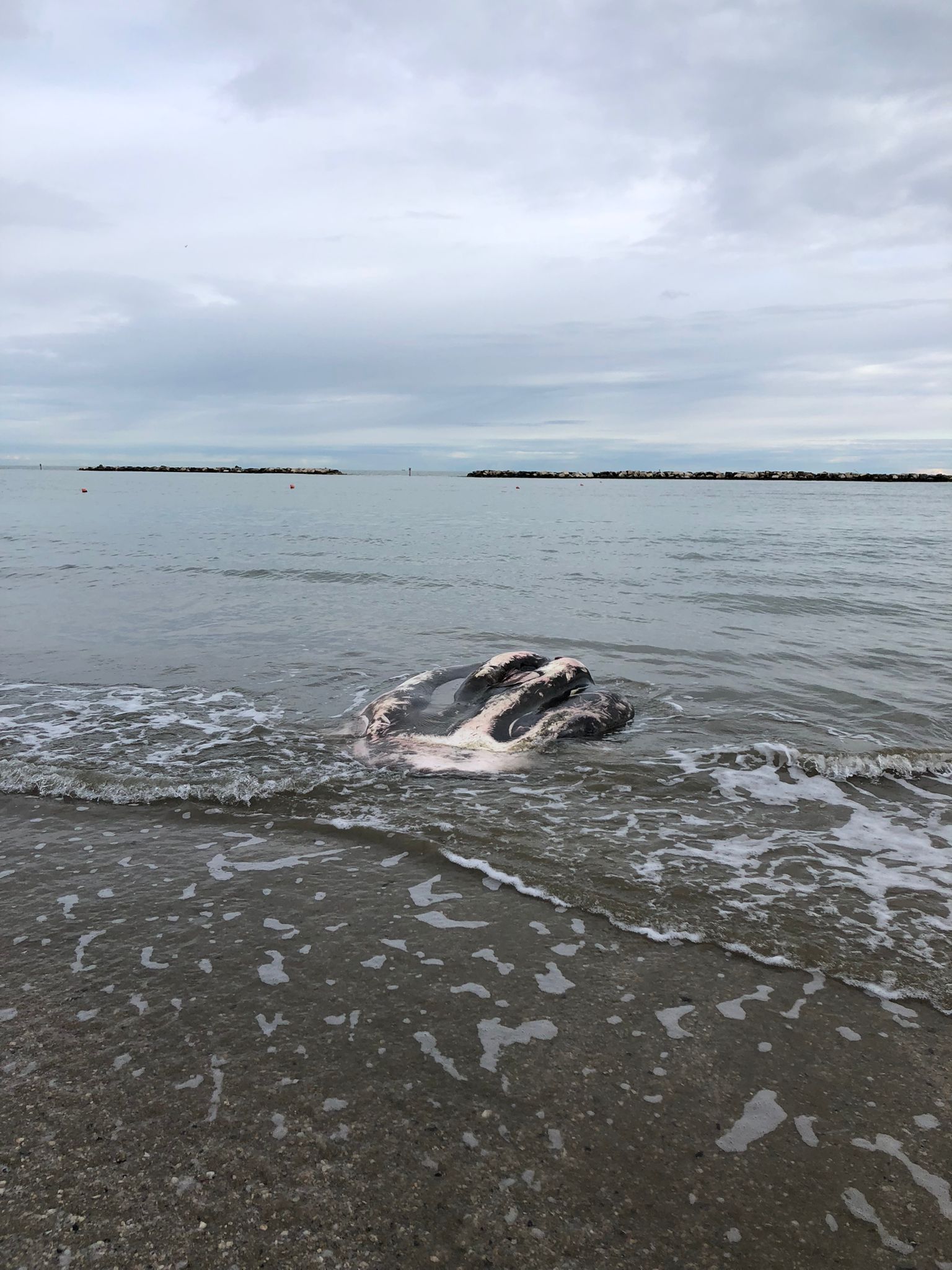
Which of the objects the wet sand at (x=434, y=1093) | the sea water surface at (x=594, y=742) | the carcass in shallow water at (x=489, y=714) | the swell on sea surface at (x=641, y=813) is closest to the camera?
the wet sand at (x=434, y=1093)

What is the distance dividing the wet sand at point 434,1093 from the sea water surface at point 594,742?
64cm

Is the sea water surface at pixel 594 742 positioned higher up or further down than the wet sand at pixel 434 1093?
further down

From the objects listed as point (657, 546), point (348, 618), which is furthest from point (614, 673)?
point (657, 546)

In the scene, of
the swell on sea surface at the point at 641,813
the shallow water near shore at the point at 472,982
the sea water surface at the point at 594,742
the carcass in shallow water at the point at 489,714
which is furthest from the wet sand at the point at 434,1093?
the carcass in shallow water at the point at 489,714

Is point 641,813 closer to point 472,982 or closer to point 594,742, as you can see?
point 594,742

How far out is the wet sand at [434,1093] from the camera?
8.55ft

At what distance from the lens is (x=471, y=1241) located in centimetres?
257

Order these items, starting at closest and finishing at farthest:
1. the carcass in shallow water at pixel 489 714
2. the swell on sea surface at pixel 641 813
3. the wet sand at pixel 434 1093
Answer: the wet sand at pixel 434 1093 → the swell on sea surface at pixel 641 813 → the carcass in shallow water at pixel 489 714

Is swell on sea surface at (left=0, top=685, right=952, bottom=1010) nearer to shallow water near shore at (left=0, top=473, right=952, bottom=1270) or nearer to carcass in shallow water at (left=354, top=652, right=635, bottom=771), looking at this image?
shallow water near shore at (left=0, top=473, right=952, bottom=1270)

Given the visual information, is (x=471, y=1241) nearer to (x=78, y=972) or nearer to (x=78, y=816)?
(x=78, y=972)

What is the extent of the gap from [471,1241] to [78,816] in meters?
4.72

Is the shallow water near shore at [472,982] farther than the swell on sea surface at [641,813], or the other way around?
the swell on sea surface at [641,813]

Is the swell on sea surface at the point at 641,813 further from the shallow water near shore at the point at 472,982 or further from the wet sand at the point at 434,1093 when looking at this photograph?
the wet sand at the point at 434,1093

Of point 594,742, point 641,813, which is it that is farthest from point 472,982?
point 594,742
